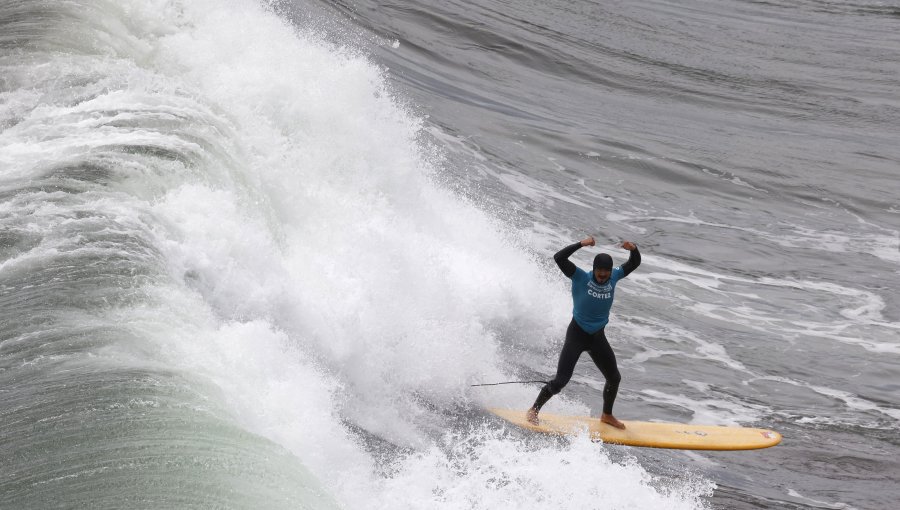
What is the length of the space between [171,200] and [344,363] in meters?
1.79

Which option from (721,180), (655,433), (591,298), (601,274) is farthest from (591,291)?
(721,180)

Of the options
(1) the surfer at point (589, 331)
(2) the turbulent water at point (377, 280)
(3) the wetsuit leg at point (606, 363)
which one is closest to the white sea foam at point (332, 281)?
(2) the turbulent water at point (377, 280)

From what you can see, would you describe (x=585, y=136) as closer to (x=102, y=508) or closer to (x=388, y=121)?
(x=388, y=121)

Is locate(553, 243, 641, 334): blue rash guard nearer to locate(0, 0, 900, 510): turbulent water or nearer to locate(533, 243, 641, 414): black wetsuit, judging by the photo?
locate(533, 243, 641, 414): black wetsuit

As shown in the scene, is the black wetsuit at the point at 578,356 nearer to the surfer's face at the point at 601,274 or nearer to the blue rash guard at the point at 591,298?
the blue rash guard at the point at 591,298

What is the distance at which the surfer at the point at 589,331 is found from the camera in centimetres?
772

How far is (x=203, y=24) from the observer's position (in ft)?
42.1

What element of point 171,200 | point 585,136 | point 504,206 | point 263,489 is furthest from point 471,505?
point 585,136

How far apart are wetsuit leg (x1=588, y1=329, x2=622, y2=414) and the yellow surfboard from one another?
226mm

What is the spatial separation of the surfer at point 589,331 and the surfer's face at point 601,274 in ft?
0.20

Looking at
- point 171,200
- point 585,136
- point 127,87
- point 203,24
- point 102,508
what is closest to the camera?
point 102,508

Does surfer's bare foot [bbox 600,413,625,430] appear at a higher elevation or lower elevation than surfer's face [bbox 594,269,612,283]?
lower

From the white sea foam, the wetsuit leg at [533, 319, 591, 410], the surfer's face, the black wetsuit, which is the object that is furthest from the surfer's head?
the white sea foam

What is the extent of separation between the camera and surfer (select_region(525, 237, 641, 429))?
7.72 meters
